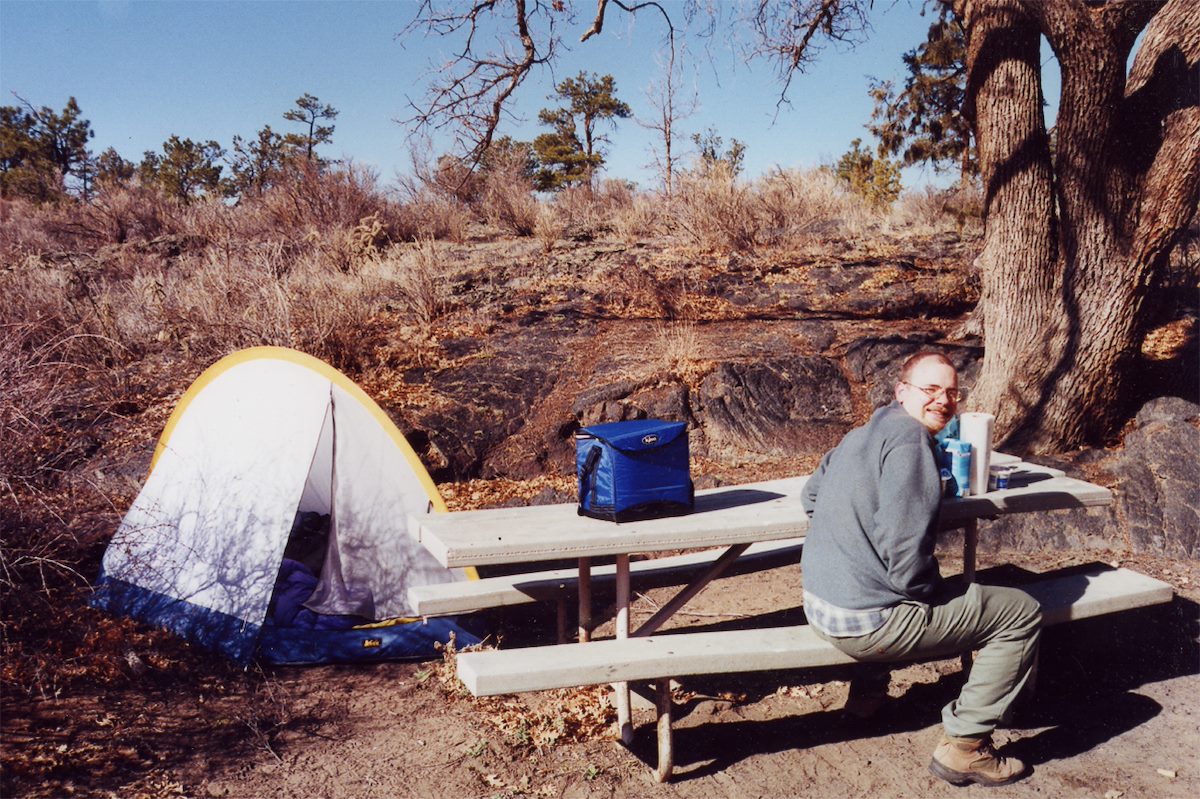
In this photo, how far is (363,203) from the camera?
1459 centimetres

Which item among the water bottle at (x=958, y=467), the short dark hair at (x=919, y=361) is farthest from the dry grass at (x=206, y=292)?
the water bottle at (x=958, y=467)

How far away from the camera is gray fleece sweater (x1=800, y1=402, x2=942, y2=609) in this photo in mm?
2895

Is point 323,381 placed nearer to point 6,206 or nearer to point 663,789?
point 663,789

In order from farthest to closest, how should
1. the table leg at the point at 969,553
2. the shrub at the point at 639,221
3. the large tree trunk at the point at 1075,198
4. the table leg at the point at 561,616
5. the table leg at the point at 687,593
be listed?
the shrub at the point at 639,221 < the large tree trunk at the point at 1075,198 < the table leg at the point at 561,616 < the table leg at the point at 969,553 < the table leg at the point at 687,593

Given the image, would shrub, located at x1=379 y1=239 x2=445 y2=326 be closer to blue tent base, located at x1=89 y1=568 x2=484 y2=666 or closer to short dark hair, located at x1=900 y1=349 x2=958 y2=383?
blue tent base, located at x1=89 y1=568 x2=484 y2=666

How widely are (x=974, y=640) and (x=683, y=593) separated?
1.12 metres

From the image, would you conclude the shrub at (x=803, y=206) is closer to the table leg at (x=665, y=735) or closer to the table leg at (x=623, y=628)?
the table leg at (x=623, y=628)

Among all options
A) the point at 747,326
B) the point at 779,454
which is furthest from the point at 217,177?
the point at 779,454

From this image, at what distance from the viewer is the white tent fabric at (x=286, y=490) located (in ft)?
14.8

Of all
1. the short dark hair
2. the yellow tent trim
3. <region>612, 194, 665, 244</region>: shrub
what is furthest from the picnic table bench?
<region>612, 194, 665, 244</region>: shrub

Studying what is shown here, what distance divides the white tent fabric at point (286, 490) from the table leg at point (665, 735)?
5.67 feet

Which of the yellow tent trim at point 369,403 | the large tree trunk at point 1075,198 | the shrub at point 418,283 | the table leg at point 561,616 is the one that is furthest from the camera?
the shrub at point 418,283

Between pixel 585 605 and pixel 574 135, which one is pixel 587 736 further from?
pixel 574 135

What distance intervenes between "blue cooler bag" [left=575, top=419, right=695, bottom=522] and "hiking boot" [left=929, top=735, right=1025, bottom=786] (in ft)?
4.16
